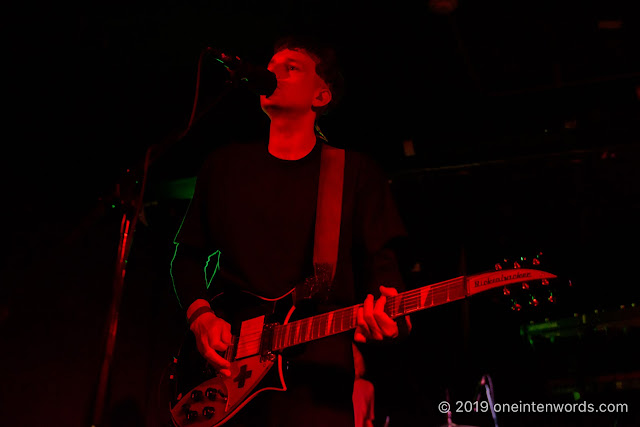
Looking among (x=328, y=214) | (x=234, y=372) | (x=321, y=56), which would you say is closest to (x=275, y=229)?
(x=328, y=214)

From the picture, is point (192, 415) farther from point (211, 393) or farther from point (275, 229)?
point (275, 229)

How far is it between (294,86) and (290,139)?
25 cm

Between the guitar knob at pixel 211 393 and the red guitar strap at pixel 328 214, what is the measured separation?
1.86ft

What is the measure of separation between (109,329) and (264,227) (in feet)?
2.99

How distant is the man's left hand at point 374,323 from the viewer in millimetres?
1994

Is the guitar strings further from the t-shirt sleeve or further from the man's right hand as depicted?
the t-shirt sleeve

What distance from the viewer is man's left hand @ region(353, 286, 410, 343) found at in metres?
1.99

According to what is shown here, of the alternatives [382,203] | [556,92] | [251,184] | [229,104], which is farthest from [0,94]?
[556,92]

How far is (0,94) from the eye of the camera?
342cm

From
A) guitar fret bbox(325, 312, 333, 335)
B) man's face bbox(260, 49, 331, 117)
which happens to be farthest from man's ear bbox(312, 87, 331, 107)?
guitar fret bbox(325, 312, 333, 335)

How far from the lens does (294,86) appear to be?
267 cm

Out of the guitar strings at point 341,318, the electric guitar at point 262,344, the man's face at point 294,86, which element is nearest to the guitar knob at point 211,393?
the electric guitar at point 262,344

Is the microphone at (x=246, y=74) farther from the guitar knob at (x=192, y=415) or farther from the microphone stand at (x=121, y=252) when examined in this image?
the guitar knob at (x=192, y=415)

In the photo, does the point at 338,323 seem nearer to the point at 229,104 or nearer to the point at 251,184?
the point at 251,184
